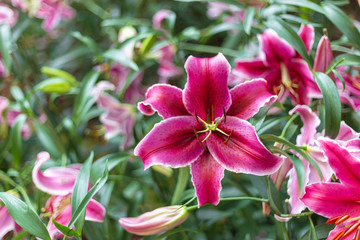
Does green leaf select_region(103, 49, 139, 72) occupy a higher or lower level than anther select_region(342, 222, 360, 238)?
higher

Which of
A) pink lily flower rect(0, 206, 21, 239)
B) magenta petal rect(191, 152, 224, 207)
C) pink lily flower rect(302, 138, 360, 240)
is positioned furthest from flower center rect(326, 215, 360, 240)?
pink lily flower rect(0, 206, 21, 239)

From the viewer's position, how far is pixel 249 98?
19.7 inches

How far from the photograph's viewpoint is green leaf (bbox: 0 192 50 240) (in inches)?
19.1

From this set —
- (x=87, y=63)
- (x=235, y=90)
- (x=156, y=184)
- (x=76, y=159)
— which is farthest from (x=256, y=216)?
(x=87, y=63)

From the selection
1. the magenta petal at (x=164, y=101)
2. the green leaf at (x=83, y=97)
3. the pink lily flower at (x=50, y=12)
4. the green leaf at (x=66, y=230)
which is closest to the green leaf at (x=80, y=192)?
the green leaf at (x=66, y=230)

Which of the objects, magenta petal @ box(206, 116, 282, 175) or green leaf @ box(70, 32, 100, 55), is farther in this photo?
green leaf @ box(70, 32, 100, 55)

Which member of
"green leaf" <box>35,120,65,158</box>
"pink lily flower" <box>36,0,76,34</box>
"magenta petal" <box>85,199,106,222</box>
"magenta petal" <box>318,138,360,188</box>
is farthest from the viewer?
"pink lily flower" <box>36,0,76,34</box>

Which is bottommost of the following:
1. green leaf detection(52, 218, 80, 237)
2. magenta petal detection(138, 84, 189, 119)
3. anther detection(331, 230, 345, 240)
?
green leaf detection(52, 218, 80, 237)

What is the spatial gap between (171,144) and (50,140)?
15.9 inches

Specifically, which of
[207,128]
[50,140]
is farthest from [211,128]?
[50,140]

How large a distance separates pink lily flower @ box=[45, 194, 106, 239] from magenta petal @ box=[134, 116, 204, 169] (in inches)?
4.9

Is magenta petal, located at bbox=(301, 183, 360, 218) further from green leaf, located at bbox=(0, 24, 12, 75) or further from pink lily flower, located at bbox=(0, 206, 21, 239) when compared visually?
green leaf, located at bbox=(0, 24, 12, 75)

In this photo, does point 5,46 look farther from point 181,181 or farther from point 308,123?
point 308,123

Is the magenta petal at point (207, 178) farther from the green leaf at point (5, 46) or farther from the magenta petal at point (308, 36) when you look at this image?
the green leaf at point (5, 46)
